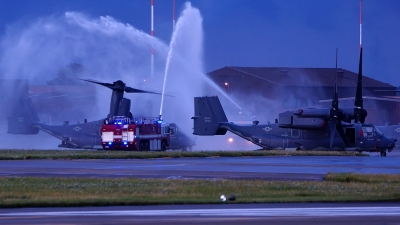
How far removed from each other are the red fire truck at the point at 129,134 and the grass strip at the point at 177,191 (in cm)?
2191

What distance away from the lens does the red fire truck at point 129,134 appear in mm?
41344

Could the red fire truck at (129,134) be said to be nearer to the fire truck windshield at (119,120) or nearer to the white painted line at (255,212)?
the fire truck windshield at (119,120)

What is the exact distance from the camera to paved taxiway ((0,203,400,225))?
11375 millimetres

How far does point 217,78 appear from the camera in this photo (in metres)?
80.5

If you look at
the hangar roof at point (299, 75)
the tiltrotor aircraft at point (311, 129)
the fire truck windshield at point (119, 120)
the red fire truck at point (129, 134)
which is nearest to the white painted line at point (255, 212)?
the tiltrotor aircraft at point (311, 129)

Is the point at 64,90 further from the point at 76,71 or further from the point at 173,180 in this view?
the point at 173,180

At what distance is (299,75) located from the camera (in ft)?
257

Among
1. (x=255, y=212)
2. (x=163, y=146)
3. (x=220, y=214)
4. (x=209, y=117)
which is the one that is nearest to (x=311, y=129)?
(x=209, y=117)

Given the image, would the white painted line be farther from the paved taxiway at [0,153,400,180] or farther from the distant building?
the distant building

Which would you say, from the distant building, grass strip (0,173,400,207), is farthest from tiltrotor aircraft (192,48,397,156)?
the distant building

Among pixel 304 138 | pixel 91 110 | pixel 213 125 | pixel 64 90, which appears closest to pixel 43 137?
pixel 91 110

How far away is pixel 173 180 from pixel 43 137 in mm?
56583

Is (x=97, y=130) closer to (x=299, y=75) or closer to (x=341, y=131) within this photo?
(x=341, y=131)

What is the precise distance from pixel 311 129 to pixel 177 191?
1095 inches
